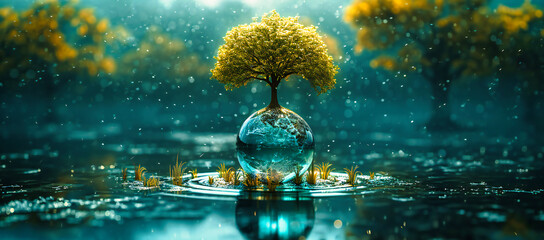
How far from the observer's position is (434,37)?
4206cm

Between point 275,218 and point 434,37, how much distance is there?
3661cm

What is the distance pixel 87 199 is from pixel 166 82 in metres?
60.7

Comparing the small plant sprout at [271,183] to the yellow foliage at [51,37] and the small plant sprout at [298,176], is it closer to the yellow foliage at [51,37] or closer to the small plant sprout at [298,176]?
the small plant sprout at [298,176]

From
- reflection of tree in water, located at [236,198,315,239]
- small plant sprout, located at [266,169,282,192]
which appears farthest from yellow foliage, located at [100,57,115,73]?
reflection of tree in water, located at [236,198,315,239]

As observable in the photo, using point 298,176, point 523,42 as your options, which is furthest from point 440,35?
point 298,176

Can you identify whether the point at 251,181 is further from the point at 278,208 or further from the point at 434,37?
the point at 434,37

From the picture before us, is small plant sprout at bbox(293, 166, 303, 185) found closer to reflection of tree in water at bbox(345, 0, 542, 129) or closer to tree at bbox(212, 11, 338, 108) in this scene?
tree at bbox(212, 11, 338, 108)

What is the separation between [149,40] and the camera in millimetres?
77438

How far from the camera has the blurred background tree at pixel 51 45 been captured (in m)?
48.5

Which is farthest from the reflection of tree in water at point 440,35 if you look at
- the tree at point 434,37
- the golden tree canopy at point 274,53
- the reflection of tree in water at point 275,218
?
the reflection of tree in water at point 275,218

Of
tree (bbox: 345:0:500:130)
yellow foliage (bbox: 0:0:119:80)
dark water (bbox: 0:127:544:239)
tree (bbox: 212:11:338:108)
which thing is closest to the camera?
dark water (bbox: 0:127:544:239)

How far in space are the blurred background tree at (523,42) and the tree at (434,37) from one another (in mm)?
754

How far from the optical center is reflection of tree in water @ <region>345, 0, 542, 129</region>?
4003cm

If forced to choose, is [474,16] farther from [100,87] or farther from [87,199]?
[100,87]
